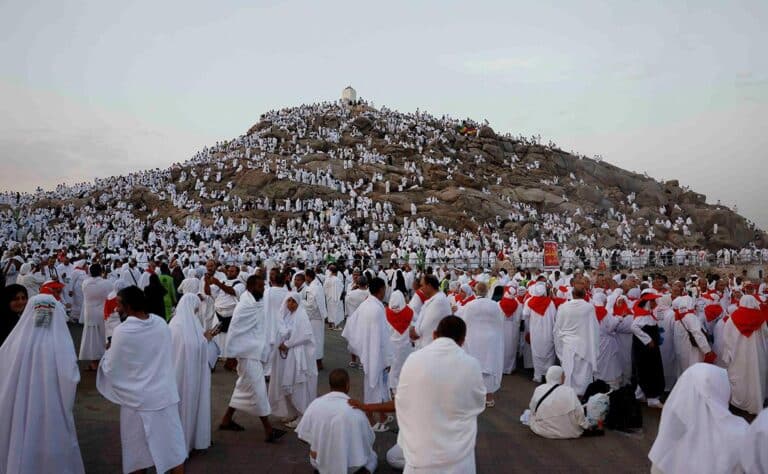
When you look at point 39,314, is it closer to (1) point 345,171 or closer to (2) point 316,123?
(1) point 345,171

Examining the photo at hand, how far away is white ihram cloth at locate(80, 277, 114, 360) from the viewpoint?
10.7 metres

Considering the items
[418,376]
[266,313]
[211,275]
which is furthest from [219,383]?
[418,376]

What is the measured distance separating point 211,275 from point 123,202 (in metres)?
44.6

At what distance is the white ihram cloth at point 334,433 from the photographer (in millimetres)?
4906

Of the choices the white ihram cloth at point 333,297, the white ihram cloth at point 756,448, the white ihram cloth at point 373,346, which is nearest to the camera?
the white ihram cloth at point 756,448

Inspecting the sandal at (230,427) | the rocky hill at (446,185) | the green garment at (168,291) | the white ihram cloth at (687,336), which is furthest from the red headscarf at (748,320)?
the rocky hill at (446,185)

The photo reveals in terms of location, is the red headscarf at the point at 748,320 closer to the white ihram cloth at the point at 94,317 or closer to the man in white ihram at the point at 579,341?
the man in white ihram at the point at 579,341

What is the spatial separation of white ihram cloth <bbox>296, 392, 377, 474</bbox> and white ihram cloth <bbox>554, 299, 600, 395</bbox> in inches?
168

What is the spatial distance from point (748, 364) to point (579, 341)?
2.33 m

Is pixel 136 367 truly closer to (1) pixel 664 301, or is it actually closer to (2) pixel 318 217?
(1) pixel 664 301

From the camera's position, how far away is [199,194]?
51.6 metres

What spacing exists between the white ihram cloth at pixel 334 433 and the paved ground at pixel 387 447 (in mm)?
988

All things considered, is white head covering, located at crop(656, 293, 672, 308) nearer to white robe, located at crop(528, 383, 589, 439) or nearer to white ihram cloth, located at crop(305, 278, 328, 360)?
white robe, located at crop(528, 383, 589, 439)

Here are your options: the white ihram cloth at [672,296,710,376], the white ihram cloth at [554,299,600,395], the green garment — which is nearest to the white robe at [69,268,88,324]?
the green garment
